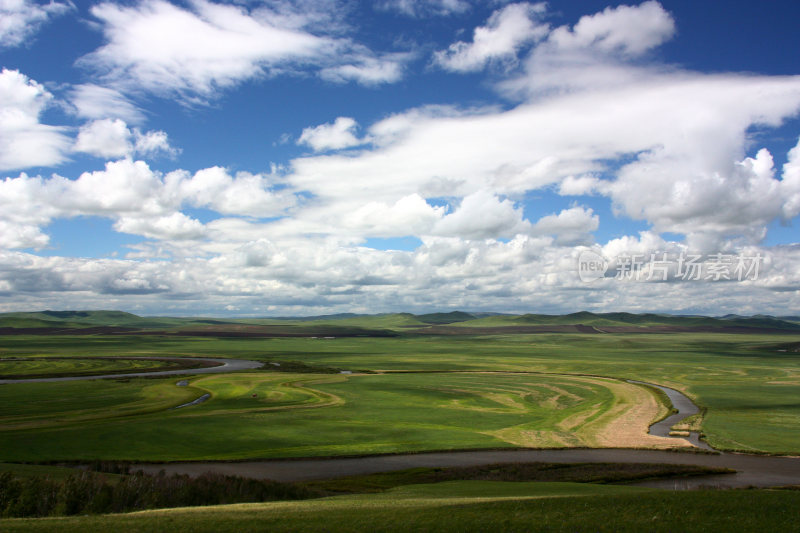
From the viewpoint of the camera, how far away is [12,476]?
92.1 feet

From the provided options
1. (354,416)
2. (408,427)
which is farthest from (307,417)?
(408,427)

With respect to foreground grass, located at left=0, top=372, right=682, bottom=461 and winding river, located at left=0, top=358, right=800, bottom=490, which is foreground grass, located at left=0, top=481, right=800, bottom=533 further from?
foreground grass, located at left=0, top=372, right=682, bottom=461

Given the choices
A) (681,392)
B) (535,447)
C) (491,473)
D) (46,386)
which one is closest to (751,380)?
(681,392)

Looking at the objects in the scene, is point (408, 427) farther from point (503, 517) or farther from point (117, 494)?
point (503, 517)

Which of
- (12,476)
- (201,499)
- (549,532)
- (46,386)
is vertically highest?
(549,532)

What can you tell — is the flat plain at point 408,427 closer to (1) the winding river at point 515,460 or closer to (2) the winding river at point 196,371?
(1) the winding river at point 515,460

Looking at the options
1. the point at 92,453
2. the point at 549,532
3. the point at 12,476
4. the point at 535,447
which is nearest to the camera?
the point at 549,532

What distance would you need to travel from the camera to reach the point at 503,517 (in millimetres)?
18875

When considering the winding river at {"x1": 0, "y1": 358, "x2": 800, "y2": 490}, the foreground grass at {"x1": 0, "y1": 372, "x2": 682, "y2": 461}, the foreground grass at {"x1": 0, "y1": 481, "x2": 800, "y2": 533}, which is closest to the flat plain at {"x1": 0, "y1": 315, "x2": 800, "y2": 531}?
the foreground grass at {"x1": 0, "y1": 481, "x2": 800, "y2": 533}

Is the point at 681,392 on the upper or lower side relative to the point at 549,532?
lower

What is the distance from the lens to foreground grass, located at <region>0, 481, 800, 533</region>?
17844mm

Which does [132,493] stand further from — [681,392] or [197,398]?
[681,392]

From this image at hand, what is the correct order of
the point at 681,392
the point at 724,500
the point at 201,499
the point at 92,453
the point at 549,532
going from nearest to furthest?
the point at 549,532, the point at 724,500, the point at 201,499, the point at 92,453, the point at 681,392

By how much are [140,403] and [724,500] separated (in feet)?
263
